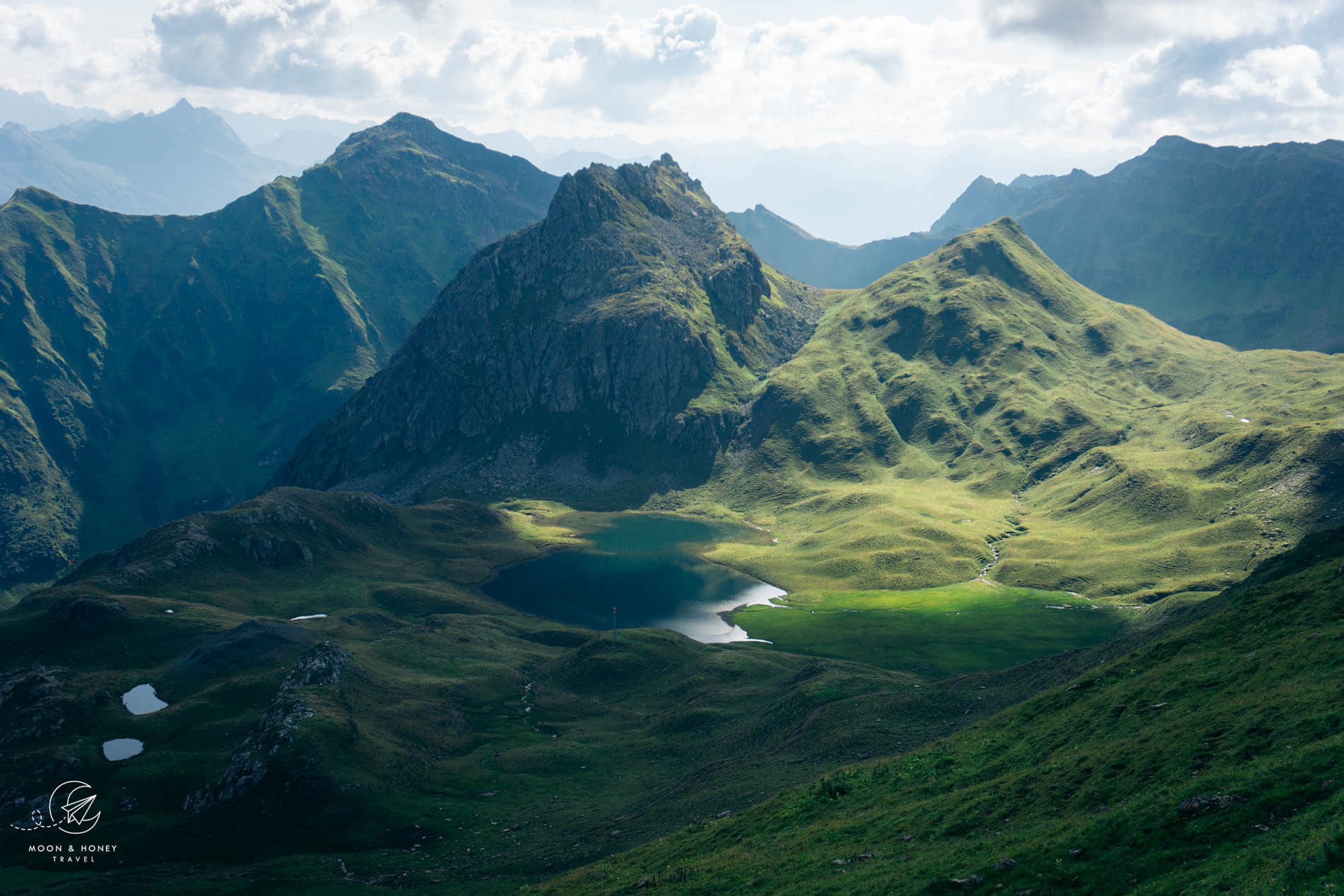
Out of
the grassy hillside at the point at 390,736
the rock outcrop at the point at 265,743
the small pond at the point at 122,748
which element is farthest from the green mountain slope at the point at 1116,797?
the small pond at the point at 122,748

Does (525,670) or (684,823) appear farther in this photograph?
(525,670)

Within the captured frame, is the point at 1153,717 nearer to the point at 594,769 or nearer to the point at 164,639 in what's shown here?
the point at 594,769

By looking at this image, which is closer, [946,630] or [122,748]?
[122,748]

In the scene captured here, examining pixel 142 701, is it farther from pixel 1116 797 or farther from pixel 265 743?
pixel 1116 797

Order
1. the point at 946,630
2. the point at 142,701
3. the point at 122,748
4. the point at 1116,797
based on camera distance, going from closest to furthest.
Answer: the point at 1116,797
the point at 122,748
the point at 142,701
the point at 946,630

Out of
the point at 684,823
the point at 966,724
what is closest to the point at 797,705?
the point at 966,724

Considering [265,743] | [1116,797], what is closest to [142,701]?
[265,743]

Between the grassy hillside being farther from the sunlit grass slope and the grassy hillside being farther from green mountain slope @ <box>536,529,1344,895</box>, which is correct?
the sunlit grass slope

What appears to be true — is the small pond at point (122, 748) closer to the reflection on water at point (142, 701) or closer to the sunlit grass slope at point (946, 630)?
the reflection on water at point (142, 701)
